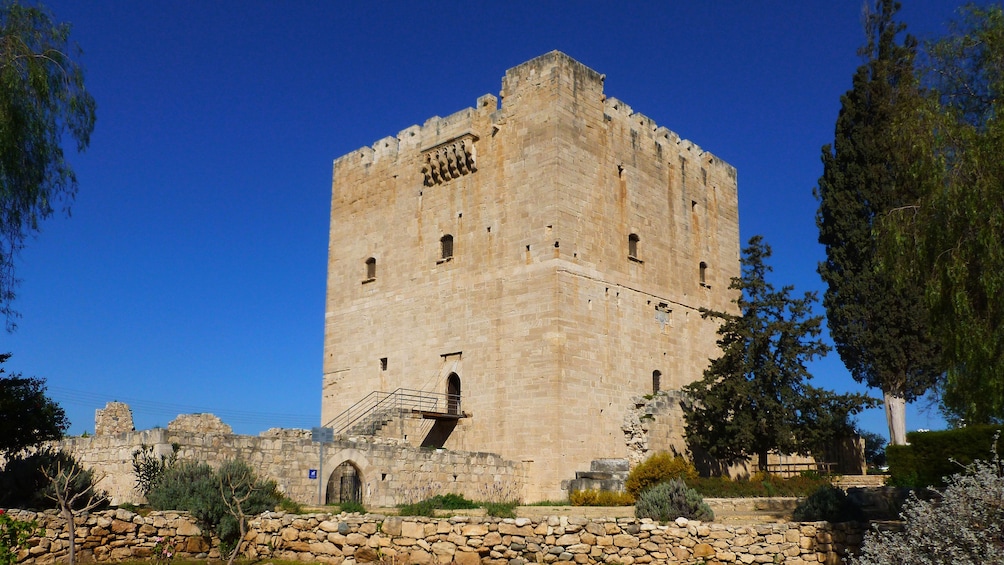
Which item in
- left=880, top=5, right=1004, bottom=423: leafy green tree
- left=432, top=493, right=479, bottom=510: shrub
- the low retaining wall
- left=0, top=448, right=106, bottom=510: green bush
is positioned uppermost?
left=880, top=5, right=1004, bottom=423: leafy green tree

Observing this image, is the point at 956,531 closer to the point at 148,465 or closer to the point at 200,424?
the point at 148,465

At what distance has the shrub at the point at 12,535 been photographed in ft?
31.7

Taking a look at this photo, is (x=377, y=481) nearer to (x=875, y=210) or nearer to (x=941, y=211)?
(x=941, y=211)

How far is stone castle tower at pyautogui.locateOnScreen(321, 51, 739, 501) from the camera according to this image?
2141cm

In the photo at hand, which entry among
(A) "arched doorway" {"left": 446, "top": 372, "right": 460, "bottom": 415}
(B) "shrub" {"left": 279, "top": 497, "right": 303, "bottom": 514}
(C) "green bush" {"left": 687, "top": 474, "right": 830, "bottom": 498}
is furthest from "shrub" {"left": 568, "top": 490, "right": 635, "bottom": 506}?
(B) "shrub" {"left": 279, "top": 497, "right": 303, "bottom": 514}

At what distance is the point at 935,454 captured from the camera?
1667 centimetres

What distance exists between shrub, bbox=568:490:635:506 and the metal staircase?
4360mm

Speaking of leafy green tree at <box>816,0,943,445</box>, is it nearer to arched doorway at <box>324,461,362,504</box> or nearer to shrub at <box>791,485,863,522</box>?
shrub at <box>791,485,863,522</box>

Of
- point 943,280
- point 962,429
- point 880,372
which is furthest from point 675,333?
point 943,280

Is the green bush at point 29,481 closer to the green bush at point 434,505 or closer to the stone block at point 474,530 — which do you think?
the green bush at point 434,505

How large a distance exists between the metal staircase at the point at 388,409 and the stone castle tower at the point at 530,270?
0.78ft

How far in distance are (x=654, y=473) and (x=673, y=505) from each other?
7650 millimetres

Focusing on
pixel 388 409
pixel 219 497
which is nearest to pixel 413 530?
pixel 219 497

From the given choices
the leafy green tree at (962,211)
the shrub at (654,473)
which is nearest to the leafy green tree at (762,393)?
the shrub at (654,473)
